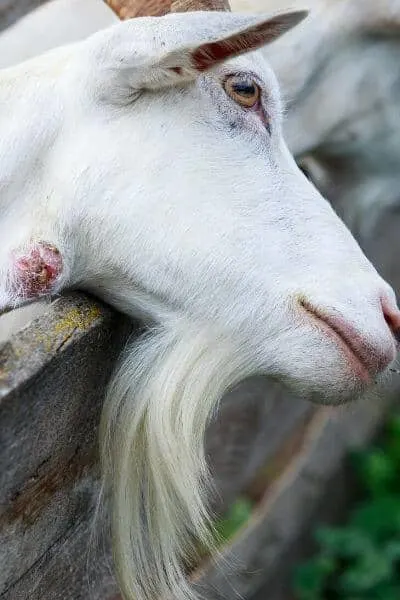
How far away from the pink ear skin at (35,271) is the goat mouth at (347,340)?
0.28 meters

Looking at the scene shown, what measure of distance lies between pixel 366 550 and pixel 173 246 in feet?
4.80

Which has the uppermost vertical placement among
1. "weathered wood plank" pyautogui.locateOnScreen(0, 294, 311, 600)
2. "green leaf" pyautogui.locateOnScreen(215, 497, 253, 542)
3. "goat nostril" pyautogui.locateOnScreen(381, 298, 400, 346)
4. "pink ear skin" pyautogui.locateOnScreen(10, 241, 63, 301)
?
"pink ear skin" pyautogui.locateOnScreen(10, 241, 63, 301)

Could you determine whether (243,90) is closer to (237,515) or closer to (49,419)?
(49,419)

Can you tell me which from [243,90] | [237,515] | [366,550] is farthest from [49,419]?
[237,515]

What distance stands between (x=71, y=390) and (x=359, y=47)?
1.12m

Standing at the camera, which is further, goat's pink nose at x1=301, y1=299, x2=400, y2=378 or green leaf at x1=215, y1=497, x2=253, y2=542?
green leaf at x1=215, y1=497, x2=253, y2=542

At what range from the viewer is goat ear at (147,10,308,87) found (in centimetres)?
88

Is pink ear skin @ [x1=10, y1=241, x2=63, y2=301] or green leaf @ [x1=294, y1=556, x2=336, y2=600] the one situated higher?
pink ear skin @ [x1=10, y1=241, x2=63, y2=301]

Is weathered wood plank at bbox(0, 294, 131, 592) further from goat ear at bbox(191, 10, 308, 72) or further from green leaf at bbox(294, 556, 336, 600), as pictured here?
green leaf at bbox(294, 556, 336, 600)

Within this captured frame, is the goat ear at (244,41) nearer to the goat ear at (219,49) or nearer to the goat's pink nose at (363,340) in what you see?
the goat ear at (219,49)

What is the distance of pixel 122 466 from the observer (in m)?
1.03

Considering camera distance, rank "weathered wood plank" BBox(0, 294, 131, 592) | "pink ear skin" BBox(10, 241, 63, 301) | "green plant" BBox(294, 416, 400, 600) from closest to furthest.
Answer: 1. "weathered wood plank" BBox(0, 294, 131, 592)
2. "pink ear skin" BBox(10, 241, 63, 301)
3. "green plant" BBox(294, 416, 400, 600)

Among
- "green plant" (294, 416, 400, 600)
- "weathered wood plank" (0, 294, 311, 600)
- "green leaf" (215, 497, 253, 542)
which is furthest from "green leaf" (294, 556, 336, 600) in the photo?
"weathered wood plank" (0, 294, 311, 600)

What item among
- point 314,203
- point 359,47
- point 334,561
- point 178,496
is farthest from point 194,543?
point 334,561
